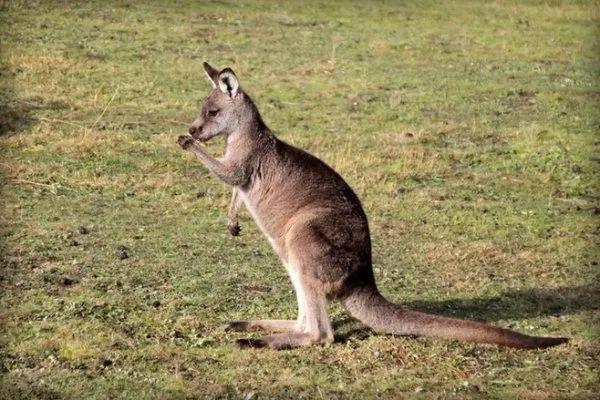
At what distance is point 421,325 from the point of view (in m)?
6.39

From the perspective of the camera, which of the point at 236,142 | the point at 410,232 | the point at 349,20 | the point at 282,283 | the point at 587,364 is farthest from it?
the point at 349,20

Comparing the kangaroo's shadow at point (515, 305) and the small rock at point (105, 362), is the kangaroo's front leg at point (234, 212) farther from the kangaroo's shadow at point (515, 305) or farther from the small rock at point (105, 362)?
the small rock at point (105, 362)

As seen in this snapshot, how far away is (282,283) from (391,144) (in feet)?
13.1

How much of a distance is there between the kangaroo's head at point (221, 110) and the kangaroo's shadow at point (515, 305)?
1320 millimetres

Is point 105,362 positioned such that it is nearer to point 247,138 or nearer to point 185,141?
point 185,141

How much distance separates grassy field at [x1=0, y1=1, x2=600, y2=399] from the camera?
6.27 meters

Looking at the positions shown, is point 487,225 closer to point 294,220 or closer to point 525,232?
point 525,232

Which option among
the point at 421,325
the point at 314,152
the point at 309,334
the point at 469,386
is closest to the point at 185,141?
the point at 309,334

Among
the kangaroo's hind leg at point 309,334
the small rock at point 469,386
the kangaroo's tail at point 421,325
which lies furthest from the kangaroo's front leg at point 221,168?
A: the small rock at point 469,386

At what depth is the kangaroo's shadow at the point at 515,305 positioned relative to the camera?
729 cm

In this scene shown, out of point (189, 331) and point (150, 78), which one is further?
point (150, 78)

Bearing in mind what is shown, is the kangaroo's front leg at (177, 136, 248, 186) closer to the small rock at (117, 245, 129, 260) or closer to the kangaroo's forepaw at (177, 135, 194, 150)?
the kangaroo's forepaw at (177, 135, 194, 150)

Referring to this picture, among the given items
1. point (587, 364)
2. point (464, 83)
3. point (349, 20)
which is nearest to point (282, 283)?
point (587, 364)

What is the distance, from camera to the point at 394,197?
10.1 meters
